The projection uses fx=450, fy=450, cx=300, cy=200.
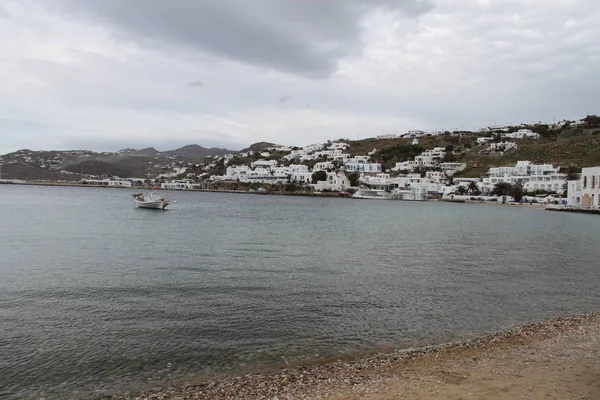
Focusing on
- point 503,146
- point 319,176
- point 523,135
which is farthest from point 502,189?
point 523,135

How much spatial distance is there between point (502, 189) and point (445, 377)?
114 metres

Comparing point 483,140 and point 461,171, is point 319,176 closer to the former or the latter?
point 461,171

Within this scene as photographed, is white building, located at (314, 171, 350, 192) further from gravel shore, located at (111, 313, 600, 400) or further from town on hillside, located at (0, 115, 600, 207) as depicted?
gravel shore, located at (111, 313, 600, 400)

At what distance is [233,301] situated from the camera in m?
13.6

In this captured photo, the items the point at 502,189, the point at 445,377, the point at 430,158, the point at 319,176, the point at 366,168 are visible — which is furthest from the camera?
the point at 366,168

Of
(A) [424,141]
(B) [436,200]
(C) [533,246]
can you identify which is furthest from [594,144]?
(C) [533,246]

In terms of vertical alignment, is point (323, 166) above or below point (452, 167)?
above

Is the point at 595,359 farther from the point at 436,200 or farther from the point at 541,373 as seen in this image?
the point at 436,200

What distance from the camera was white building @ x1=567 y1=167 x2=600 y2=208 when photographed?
74800 mm

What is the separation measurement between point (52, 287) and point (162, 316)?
212 inches

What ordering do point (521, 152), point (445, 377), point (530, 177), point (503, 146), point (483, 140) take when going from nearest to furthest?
point (445, 377) → point (530, 177) → point (521, 152) → point (503, 146) → point (483, 140)

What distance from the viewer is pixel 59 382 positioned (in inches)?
313

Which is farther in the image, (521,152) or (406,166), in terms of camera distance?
(406,166)

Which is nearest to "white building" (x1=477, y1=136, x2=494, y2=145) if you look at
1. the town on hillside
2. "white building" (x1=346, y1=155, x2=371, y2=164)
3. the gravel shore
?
the town on hillside
